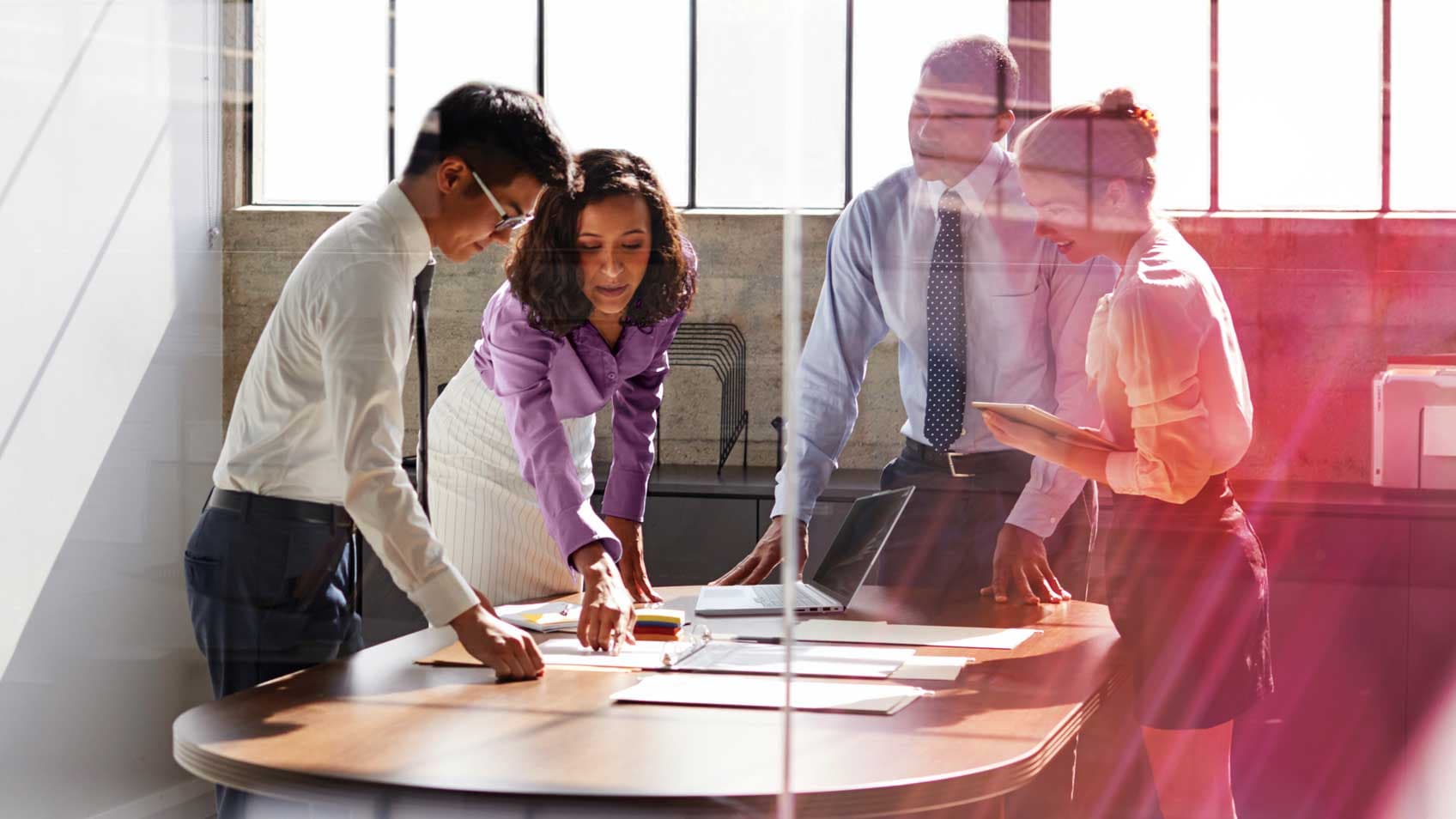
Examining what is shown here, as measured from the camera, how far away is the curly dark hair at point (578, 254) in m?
1.85

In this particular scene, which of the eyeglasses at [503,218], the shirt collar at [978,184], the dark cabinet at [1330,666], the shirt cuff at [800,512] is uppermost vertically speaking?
the shirt collar at [978,184]

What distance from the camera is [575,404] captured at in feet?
6.42

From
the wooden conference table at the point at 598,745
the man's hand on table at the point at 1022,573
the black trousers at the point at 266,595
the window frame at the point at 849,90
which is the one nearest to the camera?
the wooden conference table at the point at 598,745

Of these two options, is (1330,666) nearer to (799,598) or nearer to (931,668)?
(931,668)

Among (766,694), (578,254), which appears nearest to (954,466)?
(766,694)

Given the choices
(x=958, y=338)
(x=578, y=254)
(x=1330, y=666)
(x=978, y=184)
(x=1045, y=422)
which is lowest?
(x=1330, y=666)

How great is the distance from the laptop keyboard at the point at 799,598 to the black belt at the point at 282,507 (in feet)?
2.07

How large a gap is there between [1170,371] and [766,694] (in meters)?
0.69

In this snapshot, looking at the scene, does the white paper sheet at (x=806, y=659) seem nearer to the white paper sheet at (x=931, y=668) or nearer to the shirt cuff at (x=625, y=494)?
the white paper sheet at (x=931, y=668)

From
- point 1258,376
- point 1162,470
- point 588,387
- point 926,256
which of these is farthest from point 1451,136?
point 588,387

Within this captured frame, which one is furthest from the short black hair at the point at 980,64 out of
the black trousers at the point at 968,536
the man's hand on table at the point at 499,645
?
the man's hand on table at the point at 499,645

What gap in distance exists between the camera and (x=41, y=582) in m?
2.00

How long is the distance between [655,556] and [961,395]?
1.75 feet

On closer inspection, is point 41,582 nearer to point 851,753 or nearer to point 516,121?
point 516,121
